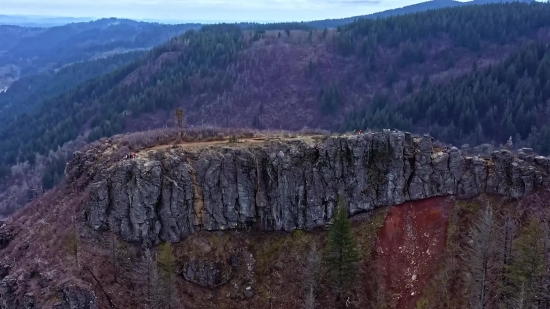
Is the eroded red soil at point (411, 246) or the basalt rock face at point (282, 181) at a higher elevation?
the basalt rock face at point (282, 181)

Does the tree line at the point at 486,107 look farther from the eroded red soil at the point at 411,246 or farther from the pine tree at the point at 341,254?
the pine tree at the point at 341,254

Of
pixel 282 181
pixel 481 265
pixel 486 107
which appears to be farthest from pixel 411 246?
pixel 486 107

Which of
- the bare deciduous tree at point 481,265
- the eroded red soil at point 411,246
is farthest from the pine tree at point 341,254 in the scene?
the bare deciduous tree at point 481,265

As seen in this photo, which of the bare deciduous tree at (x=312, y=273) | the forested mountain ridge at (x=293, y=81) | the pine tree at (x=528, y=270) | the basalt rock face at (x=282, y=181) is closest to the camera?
the pine tree at (x=528, y=270)

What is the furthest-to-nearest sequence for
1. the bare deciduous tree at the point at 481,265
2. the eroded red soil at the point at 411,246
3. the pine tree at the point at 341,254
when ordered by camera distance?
1. the eroded red soil at the point at 411,246
2. the pine tree at the point at 341,254
3. the bare deciduous tree at the point at 481,265

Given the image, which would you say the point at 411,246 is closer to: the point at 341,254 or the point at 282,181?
the point at 341,254

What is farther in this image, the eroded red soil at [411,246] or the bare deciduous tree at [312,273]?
the eroded red soil at [411,246]

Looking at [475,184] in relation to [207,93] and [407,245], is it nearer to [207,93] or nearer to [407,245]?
[407,245]

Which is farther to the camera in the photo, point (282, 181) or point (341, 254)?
point (282, 181)
